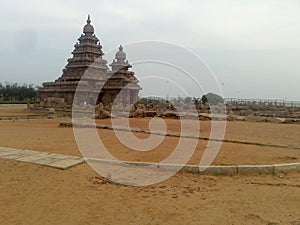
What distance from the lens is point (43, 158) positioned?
22.4ft

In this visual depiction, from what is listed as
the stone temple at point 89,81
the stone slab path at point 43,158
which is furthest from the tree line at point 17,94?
the stone slab path at point 43,158

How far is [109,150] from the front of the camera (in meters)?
8.33

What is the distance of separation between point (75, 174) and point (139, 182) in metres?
1.31

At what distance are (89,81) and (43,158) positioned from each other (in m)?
25.0

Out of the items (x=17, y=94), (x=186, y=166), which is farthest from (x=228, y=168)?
(x=17, y=94)

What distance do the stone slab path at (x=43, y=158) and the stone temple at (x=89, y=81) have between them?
22286 mm

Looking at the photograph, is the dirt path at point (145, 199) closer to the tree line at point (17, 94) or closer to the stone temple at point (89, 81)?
the stone temple at point (89, 81)

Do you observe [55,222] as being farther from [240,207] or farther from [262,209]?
[262,209]

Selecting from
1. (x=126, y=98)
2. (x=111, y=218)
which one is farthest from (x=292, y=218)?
(x=126, y=98)

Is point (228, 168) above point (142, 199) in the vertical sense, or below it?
above

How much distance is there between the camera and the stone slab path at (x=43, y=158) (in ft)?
20.5

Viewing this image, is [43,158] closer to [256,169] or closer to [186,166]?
[186,166]

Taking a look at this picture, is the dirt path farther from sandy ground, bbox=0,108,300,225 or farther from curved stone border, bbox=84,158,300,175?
curved stone border, bbox=84,158,300,175

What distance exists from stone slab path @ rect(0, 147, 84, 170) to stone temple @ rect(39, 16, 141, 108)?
2229cm
